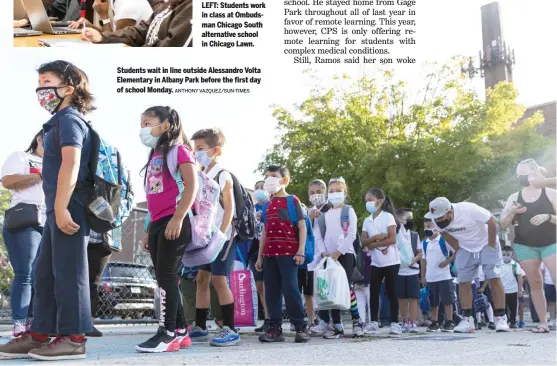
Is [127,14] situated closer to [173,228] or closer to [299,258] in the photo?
[173,228]

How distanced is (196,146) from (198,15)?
38.3 inches

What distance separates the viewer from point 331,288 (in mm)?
5199

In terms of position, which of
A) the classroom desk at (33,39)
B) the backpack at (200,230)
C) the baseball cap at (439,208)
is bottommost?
the backpack at (200,230)

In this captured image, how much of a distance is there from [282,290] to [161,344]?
1.32 m

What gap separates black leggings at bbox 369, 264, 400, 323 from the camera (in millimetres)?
5926

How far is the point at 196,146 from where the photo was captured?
4.82 m

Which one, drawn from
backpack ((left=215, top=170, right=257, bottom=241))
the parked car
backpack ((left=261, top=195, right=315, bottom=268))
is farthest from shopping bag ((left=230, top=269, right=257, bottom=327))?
the parked car

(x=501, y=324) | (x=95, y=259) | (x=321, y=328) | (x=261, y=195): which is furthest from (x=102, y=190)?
(x=501, y=324)

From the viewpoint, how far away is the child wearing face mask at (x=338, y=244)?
540 cm

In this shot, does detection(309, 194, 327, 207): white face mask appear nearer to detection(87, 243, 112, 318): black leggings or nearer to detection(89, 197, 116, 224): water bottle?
detection(87, 243, 112, 318): black leggings

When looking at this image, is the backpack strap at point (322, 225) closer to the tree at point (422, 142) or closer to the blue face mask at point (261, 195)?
the blue face mask at point (261, 195)

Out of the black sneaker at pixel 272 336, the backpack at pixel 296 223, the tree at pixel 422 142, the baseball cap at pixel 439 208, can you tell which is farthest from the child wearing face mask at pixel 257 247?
the tree at pixel 422 142

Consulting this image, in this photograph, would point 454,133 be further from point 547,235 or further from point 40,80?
point 40,80

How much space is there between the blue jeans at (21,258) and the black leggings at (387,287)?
9.77 feet
